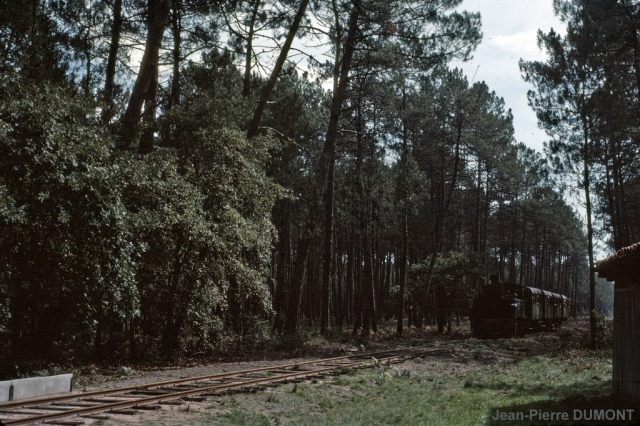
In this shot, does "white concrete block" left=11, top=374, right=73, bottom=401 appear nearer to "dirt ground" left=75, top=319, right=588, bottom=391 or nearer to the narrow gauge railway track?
the narrow gauge railway track

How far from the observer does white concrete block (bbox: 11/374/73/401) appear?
10117 millimetres

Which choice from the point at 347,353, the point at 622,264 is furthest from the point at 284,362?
the point at 622,264

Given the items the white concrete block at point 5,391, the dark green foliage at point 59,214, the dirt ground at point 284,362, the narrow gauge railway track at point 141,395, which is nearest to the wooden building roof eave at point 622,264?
the dirt ground at point 284,362

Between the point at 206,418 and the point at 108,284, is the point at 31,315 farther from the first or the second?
the point at 206,418

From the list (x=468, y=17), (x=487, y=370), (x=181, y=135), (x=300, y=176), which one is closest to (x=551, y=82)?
(x=468, y=17)

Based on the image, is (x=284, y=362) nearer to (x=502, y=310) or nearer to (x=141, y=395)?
(x=141, y=395)

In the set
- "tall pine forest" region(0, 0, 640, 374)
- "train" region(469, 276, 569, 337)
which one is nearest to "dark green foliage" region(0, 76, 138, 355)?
"tall pine forest" region(0, 0, 640, 374)

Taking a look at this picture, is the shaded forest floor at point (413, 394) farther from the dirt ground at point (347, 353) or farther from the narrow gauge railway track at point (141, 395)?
the narrow gauge railway track at point (141, 395)

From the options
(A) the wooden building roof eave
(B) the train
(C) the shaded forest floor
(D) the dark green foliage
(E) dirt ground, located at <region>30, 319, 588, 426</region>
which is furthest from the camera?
(B) the train

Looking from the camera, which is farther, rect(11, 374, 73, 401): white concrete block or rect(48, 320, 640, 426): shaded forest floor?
rect(11, 374, 73, 401): white concrete block

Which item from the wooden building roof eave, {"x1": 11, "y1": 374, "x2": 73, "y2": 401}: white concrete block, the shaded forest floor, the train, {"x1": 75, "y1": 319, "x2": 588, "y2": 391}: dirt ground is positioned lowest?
{"x1": 75, "y1": 319, "x2": 588, "y2": 391}: dirt ground

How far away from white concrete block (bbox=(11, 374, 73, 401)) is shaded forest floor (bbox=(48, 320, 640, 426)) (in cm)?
145

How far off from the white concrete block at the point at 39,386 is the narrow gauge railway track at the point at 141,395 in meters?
0.51

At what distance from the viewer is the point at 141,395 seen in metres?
10.8
